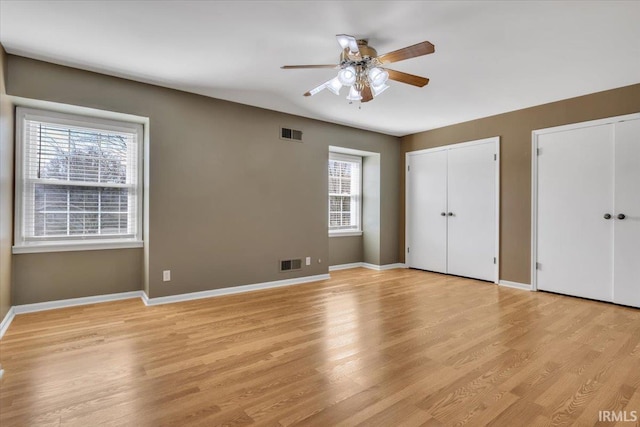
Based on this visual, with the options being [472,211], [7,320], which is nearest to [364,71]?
[472,211]

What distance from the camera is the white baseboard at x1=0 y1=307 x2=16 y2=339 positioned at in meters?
2.85

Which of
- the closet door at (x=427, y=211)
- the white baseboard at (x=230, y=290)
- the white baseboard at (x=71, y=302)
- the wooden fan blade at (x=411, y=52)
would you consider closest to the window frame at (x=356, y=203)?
the closet door at (x=427, y=211)

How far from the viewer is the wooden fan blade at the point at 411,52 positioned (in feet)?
7.36

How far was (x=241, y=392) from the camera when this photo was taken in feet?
6.48

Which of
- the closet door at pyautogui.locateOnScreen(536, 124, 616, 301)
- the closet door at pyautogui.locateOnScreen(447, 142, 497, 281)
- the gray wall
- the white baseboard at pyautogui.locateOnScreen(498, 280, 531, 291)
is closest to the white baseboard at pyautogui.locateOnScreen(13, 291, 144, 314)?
the gray wall

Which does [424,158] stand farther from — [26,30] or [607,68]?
[26,30]

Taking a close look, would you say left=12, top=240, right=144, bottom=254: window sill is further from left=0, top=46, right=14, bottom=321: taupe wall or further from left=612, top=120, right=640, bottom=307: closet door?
left=612, top=120, right=640, bottom=307: closet door

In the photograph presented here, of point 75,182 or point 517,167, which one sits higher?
point 517,167

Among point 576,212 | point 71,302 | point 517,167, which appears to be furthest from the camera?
point 517,167

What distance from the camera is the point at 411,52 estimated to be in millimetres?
2357

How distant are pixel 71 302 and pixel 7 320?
0.60m

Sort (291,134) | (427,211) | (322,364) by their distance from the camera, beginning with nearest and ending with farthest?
(322,364)
(291,134)
(427,211)

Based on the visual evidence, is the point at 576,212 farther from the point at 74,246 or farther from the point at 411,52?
the point at 74,246

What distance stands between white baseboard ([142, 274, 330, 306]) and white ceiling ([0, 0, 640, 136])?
2521mm
